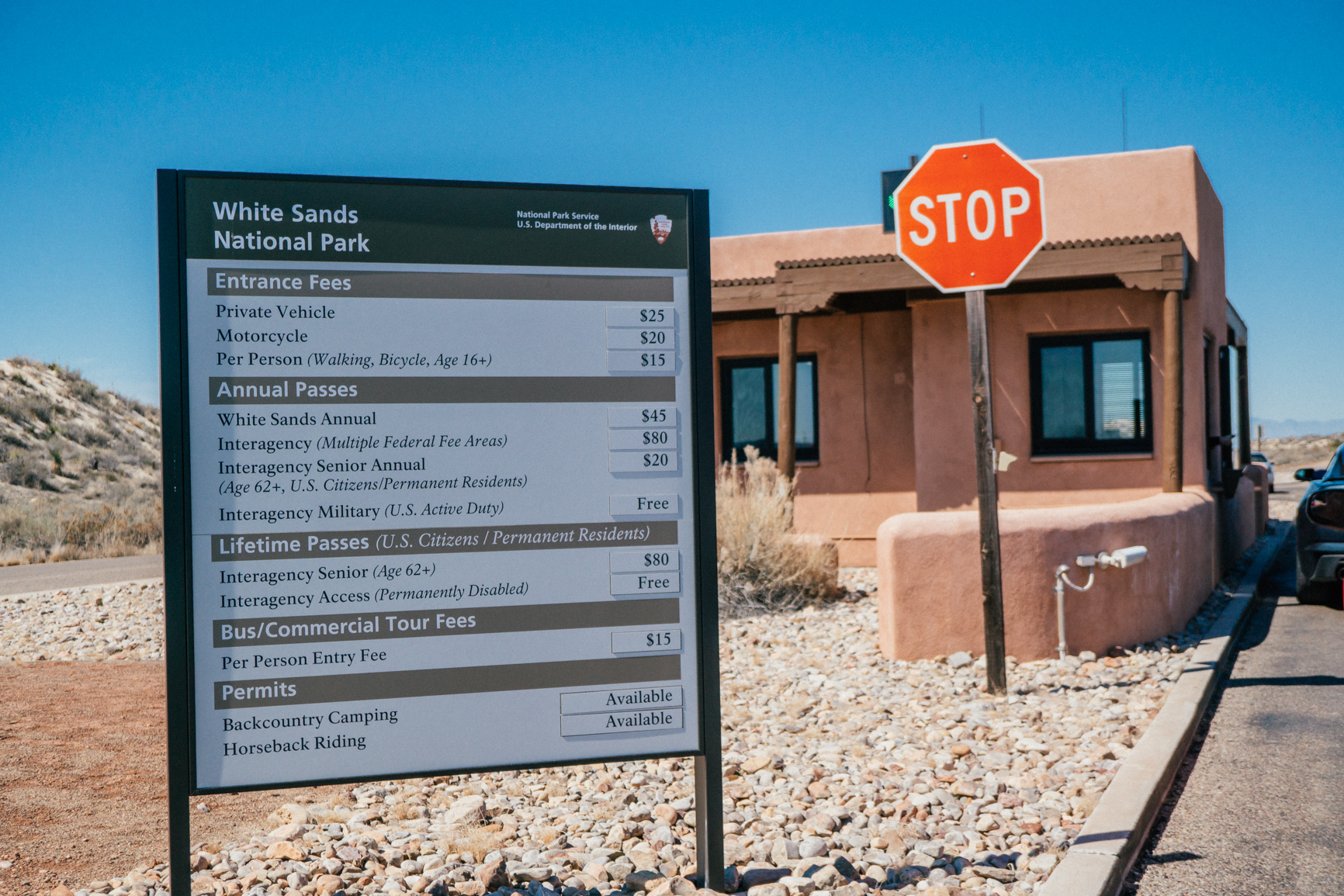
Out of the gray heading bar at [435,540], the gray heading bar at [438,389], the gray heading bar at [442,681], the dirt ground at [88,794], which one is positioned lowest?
the dirt ground at [88,794]

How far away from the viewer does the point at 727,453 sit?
14281 millimetres

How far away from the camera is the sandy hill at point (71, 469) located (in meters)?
17.8

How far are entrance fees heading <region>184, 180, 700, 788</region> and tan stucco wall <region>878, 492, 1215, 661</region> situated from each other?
13.0 ft

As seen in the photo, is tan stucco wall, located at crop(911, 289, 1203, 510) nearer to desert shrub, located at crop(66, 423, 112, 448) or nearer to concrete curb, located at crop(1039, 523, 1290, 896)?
concrete curb, located at crop(1039, 523, 1290, 896)

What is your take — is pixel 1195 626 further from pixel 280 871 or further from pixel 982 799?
pixel 280 871

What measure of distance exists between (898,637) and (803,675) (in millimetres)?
732

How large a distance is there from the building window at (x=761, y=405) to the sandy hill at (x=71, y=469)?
1067cm

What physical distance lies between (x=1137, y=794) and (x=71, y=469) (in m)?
33.7

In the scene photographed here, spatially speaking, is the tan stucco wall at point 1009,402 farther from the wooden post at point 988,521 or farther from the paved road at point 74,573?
the paved road at point 74,573

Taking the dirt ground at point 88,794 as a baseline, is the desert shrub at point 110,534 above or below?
above

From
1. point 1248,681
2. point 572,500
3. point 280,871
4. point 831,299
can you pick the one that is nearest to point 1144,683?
point 1248,681

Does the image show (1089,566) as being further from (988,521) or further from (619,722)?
(619,722)

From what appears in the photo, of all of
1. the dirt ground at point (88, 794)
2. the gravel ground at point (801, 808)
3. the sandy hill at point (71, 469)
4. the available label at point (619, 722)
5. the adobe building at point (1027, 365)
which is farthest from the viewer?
the sandy hill at point (71, 469)

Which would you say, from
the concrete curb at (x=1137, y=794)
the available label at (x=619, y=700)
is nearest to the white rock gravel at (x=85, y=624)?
the available label at (x=619, y=700)
